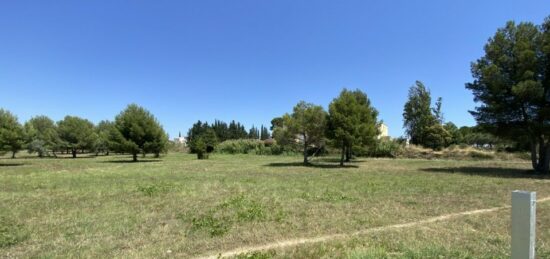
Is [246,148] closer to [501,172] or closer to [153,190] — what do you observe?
[501,172]

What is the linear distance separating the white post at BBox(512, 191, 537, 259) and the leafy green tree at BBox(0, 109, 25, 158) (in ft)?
127

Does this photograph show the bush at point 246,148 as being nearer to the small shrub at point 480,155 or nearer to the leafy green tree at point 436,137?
the leafy green tree at point 436,137

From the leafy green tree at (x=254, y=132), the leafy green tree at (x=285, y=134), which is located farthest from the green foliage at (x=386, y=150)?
the leafy green tree at (x=254, y=132)

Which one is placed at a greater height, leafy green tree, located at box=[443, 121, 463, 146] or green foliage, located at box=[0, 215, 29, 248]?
leafy green tree, located at box=[443, 121, 463, 146]

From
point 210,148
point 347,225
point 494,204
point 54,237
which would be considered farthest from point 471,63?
point 210,148

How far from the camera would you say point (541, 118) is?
2252cm

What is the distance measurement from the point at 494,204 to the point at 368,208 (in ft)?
14.1

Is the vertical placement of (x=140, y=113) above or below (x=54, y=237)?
above

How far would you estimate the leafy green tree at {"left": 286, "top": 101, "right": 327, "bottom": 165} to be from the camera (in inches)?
1211

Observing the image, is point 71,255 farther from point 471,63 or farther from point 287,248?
point 471,63

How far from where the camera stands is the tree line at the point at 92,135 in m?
33.0

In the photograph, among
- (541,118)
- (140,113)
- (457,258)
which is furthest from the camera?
(140,113)

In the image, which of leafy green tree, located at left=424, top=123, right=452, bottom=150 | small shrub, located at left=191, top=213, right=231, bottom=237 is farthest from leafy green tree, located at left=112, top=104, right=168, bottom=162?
leafy green tree, located at left=424, top=123, right=452, bottom=150

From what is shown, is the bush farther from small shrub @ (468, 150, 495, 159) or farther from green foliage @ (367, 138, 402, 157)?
small shrub @ (468, 150, 495, 159)
